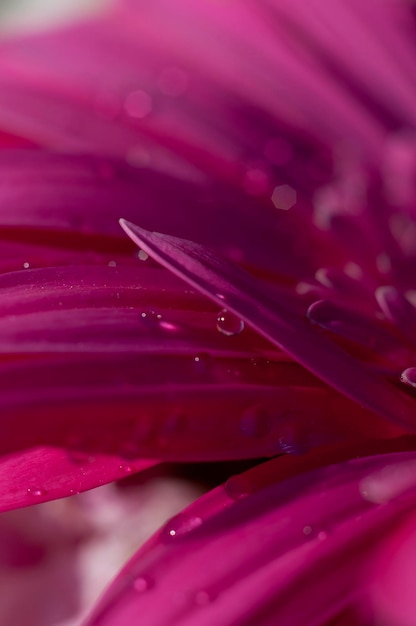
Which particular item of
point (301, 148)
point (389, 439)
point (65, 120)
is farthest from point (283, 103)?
point (389, 439)

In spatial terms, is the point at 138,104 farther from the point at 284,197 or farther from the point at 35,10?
the point at 35,10

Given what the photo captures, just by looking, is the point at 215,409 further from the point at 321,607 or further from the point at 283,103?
the point at 283,103

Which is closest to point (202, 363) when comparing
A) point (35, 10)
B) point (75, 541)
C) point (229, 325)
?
point (229, 325)

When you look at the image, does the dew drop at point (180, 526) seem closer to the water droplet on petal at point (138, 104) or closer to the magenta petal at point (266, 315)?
the magenta petal at point (266, 315)

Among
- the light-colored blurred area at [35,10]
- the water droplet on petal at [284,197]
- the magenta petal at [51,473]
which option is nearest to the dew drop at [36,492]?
the magenta petal at [51,473]

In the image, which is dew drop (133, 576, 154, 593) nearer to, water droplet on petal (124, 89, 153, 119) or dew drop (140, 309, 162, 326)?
dew drop (140, 309, 162, 326)

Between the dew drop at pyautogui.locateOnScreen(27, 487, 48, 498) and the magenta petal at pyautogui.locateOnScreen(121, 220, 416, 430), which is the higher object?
→ the magenta petal at pyautogui.locateOnScreen(121, 220, 416, 430)

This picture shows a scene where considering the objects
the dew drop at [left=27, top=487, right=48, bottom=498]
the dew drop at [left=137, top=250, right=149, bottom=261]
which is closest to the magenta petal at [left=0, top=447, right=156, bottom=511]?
the dew drop at [left=27, top=487, right=48, bottom=498]
